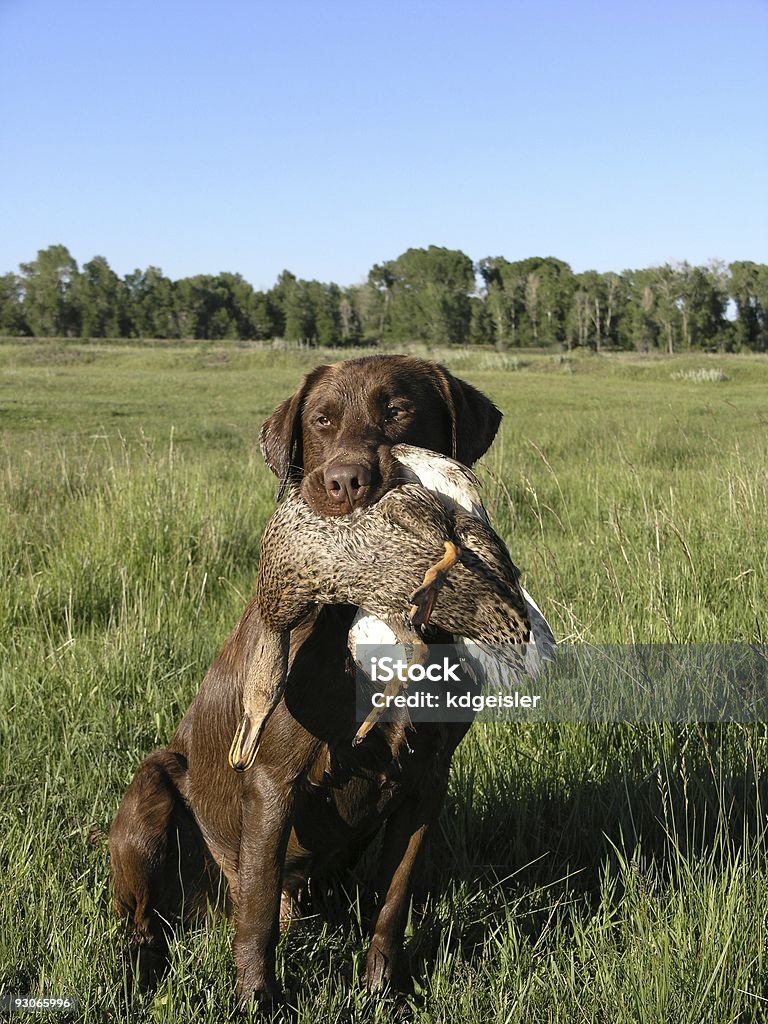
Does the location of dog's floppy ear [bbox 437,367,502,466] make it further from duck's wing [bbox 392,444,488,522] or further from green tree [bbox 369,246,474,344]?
green tree [bbox 369,246,474,344]

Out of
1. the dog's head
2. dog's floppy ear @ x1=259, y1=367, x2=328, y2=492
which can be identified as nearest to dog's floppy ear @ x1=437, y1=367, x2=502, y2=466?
the dog's head

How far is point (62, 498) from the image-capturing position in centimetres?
652

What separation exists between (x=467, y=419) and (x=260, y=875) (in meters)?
1.33

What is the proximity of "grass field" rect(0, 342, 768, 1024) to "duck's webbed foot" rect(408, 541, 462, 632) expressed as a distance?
1.15 metres

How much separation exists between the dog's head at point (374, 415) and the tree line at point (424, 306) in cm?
6839

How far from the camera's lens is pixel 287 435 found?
2.55 meters

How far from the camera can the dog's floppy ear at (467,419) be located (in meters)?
2.54

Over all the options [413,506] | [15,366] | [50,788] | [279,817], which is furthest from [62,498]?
[15,366]

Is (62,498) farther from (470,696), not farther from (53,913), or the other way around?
(470,696)

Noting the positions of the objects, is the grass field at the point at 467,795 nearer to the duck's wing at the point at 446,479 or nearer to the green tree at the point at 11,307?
the duck's wing at the point at 446,479

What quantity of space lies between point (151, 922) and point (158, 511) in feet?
11.1

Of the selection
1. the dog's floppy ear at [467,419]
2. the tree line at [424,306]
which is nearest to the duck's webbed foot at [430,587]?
the dog's floppy ear at [467,419]

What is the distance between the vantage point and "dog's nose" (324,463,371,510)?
1.84 metres

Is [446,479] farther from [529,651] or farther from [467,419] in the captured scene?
[467,419]
